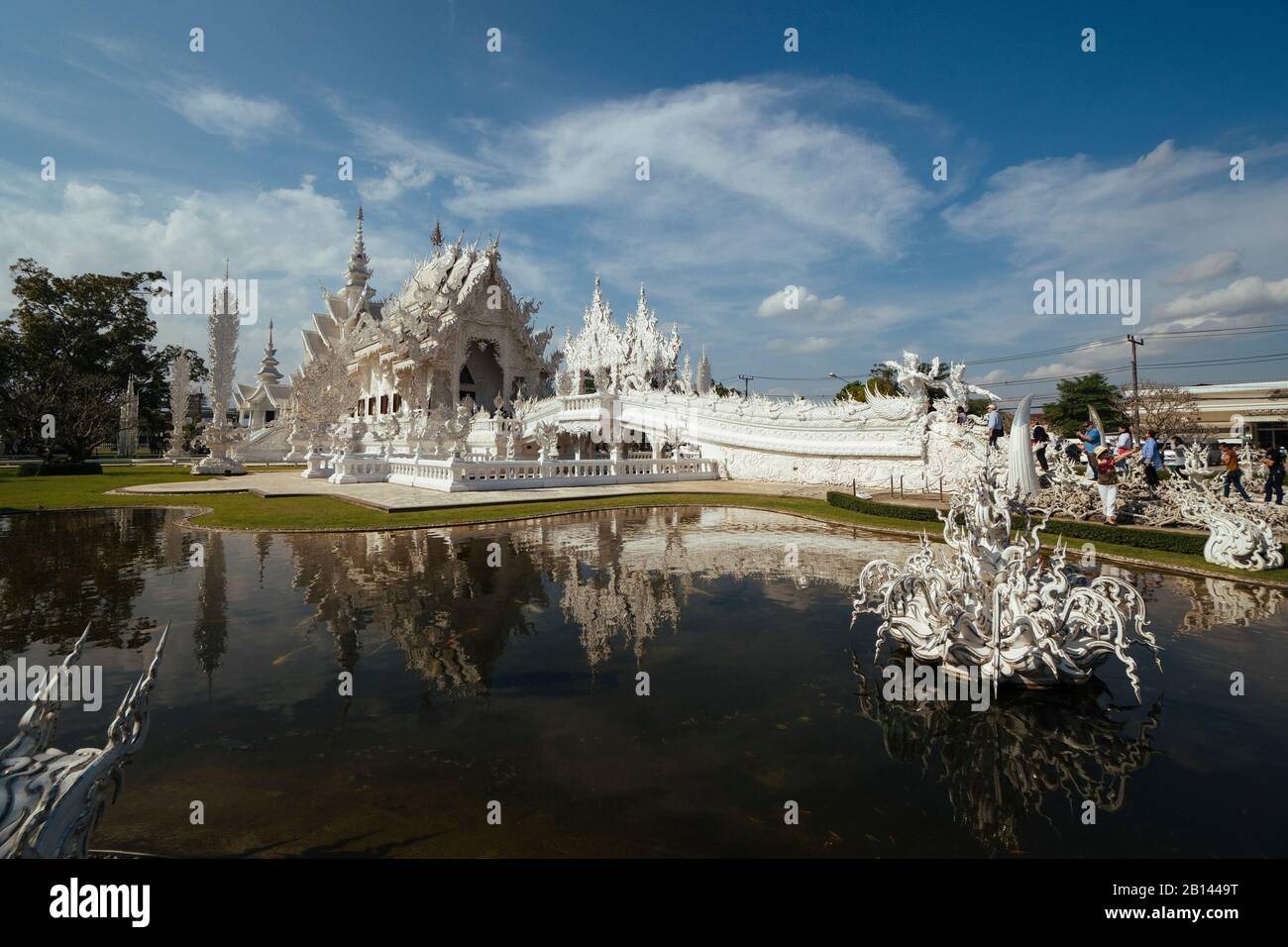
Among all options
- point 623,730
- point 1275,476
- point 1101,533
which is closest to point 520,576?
point 623,730

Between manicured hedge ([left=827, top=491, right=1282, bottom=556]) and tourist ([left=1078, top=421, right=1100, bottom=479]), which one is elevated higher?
tourist ([left=1078, top=421, right=1100, bottom=479])

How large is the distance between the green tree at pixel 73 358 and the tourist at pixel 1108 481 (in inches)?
1745

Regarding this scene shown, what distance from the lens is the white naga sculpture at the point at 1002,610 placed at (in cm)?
480

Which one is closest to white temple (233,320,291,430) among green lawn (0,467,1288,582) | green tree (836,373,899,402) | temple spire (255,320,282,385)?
temple spire (255,320,282,385)

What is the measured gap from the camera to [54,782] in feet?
7.82

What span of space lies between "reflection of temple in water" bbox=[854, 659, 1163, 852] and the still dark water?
0.02 meters

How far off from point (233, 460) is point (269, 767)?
3397 centimetres

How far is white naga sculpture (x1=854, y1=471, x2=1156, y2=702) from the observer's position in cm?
480

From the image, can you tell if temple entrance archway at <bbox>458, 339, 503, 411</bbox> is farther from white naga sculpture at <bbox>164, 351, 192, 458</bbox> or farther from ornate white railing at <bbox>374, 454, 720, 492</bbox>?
white naga sculpture at <bbox>164, 351, 192, 458</bbox>
